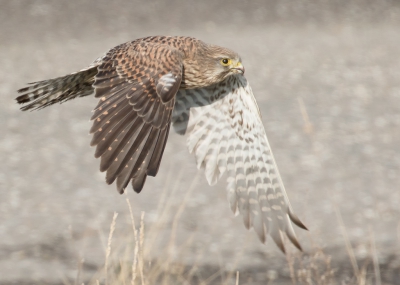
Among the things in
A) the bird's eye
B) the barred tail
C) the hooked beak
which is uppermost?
the bird's eye

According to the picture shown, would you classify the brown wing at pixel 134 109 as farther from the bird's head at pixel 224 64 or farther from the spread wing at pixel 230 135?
the spread wing at pixel 230 135

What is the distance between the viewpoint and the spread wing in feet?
16.8

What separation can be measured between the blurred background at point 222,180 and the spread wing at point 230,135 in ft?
1.09

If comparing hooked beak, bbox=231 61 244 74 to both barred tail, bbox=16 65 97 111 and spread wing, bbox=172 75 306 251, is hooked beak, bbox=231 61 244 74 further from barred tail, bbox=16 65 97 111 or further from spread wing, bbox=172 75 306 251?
barred tail, bbox=16 65 97 111

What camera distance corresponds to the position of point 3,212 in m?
8.30

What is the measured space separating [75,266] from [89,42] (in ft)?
23.6

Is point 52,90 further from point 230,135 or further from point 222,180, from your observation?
point 222,180

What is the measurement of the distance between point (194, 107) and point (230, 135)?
0.30 m

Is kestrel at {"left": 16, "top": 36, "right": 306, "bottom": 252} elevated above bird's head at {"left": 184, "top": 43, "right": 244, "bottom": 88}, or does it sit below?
below

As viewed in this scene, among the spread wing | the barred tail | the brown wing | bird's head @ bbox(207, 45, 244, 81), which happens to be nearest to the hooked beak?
bird's head @ bbox(207, 45, 244, 81)

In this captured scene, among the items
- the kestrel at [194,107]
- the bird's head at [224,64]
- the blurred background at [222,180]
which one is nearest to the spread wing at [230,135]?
the kestrel at [194,107]

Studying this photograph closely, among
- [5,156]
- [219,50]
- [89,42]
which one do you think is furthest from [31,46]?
[219,50]

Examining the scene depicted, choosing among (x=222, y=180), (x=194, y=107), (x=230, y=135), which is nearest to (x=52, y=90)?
(x=194, y=107)

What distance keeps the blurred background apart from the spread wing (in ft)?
1.09
